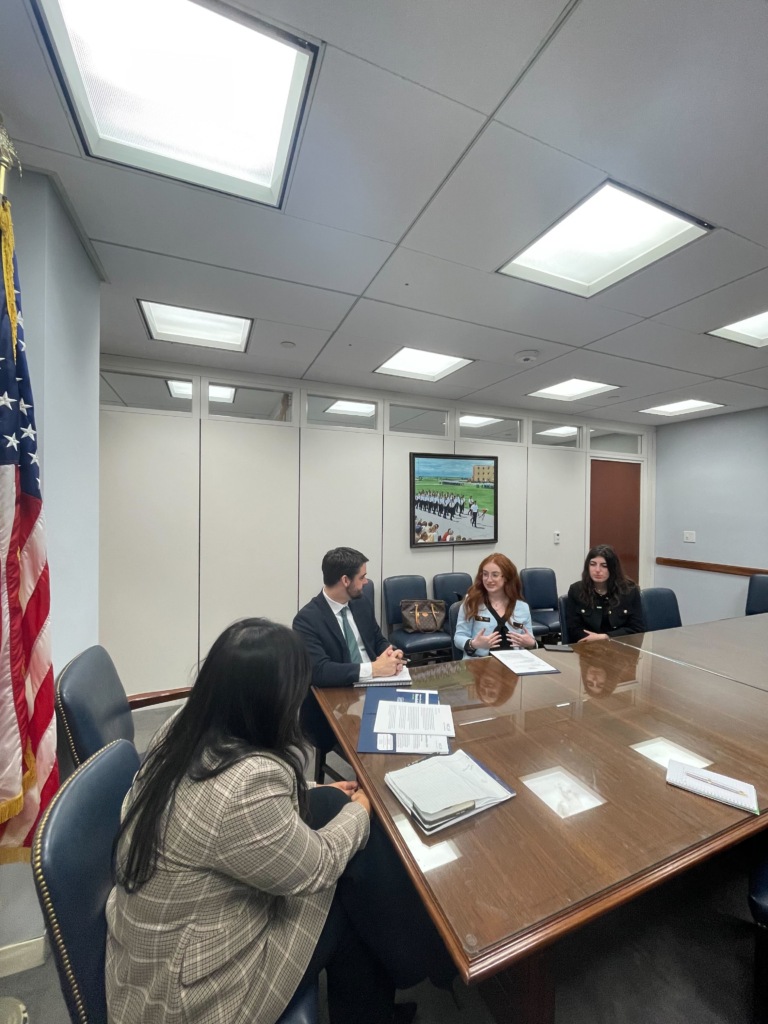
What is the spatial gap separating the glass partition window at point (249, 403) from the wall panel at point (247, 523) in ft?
0.43

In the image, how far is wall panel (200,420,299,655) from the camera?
3.43 metres

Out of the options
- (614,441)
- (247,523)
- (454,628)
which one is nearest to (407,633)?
(454,628)

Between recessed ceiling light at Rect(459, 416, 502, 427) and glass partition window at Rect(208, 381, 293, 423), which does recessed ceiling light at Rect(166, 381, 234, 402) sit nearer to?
glass partition window at Rect(208, 381, 293, 423)

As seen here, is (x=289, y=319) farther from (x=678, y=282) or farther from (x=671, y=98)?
(x=678, y=282)

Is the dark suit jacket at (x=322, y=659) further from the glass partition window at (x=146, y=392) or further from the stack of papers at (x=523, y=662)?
the glass partition window at (x=146, y=392)

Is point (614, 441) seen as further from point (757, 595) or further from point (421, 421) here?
point (421, 421)

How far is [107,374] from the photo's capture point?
3.20 meters

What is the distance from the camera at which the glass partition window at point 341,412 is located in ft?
12.6

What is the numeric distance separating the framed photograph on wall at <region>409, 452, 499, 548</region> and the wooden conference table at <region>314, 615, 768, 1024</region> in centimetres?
238

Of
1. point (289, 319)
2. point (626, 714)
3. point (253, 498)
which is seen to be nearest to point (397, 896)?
point (626, 714)

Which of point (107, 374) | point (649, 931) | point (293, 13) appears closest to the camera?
point (293, 13)

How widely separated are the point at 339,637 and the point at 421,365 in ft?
7.97

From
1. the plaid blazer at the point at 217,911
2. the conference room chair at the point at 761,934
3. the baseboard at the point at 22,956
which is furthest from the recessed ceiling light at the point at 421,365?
the baseboard at the point at 22,956

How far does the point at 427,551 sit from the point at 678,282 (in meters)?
2.94
